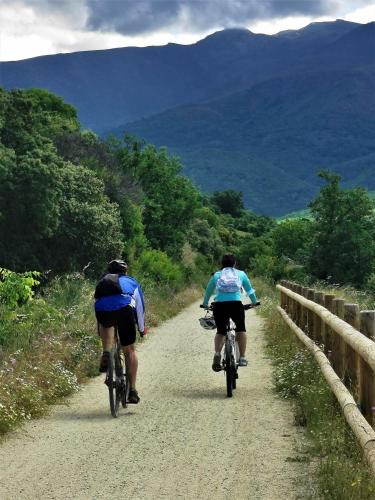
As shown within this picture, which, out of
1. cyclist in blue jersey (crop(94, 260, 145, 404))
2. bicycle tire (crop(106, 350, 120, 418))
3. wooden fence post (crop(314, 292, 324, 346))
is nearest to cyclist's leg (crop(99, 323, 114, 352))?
cyclist in blue jersey (crop(94, 260, 145, 404))

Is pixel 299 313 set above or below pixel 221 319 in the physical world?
below

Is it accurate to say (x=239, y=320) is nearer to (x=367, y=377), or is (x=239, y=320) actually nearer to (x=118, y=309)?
(x=118, y=309)

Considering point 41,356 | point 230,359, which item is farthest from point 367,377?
point 41,356

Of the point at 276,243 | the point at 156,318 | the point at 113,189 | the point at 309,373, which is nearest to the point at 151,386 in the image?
the point at 309,373

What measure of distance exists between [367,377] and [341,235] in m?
66.1

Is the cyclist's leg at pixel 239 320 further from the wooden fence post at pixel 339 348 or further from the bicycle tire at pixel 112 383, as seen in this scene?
the bicycle tire at pixel 112 383

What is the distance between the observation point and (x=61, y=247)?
1553 inches

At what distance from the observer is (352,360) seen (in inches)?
328

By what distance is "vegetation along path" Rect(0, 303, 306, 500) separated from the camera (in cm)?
628

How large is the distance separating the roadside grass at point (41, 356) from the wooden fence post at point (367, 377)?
12.1 ft

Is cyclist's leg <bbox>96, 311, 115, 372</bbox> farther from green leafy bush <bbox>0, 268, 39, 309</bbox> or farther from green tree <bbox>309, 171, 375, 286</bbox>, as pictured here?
green tree <bbox>309, 171, 375, 286</bbox>

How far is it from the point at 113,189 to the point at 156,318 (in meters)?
24.0

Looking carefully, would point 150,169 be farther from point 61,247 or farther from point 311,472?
point 311,472

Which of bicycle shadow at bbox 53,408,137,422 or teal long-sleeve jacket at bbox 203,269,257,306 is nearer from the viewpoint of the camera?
bicycle shadow at bbox 53,408,137,422
